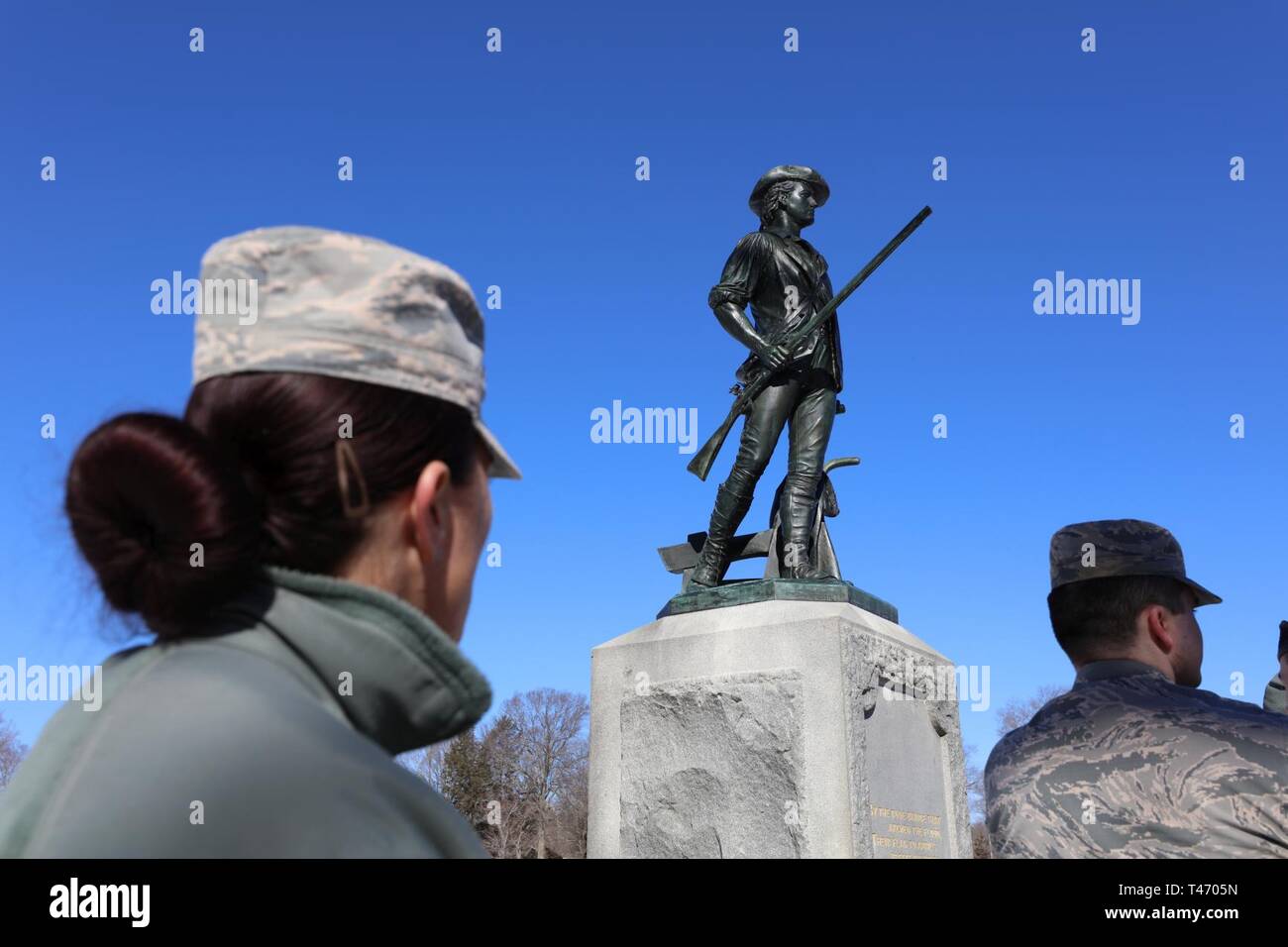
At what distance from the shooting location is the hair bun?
3.45ft

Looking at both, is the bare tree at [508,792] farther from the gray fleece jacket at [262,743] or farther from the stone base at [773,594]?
the gray fleece jacket at [262,743]

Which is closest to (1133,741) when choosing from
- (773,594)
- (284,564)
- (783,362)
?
(284,564)

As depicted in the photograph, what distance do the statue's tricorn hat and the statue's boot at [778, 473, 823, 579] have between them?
177cm

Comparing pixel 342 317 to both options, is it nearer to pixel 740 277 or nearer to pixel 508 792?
pixel 740 277

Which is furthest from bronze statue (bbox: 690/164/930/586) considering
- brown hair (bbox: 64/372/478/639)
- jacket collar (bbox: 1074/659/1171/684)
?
brown hair (bbox: 64/372/478/639)

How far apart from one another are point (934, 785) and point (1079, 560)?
3.50 meters

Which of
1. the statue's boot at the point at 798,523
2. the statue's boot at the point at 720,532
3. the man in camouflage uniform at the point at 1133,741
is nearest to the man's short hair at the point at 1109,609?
the man in camouflage uniform at the point at 1133,741

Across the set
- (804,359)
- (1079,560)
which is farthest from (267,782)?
(804,359)

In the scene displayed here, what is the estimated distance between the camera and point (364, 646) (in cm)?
108

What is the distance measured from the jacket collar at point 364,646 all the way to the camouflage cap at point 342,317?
0.75ft

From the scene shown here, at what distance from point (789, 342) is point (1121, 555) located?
342 centimetres

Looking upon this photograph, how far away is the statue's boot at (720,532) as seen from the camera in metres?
6.44

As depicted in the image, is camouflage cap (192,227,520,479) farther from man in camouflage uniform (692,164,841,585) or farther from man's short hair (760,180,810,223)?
man's short hair (760,180,810,223)
